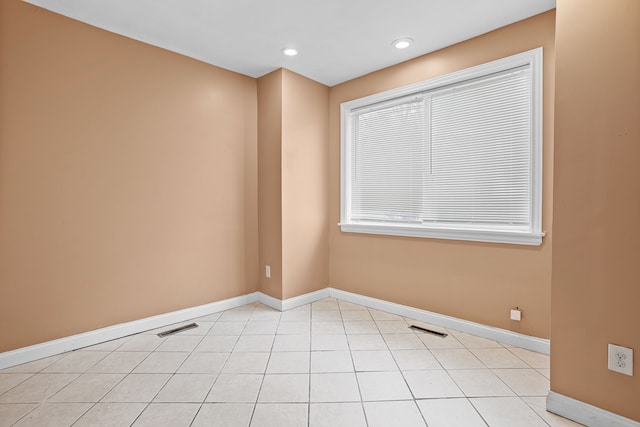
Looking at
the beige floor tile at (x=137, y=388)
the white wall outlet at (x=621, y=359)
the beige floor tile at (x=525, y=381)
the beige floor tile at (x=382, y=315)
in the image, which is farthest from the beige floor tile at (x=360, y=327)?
the white wall outlet at (x=621, y=359)

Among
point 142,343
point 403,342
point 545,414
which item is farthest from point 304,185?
point 545,414

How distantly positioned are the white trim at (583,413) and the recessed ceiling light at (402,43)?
2755 mm

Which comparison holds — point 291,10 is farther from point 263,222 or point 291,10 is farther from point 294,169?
point 263,222

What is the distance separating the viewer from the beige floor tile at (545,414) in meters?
1.65

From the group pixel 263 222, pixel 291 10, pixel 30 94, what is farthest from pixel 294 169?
pixel 30 94

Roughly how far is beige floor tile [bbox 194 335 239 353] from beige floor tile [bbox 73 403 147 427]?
0.71 m

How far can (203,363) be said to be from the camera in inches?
90.7

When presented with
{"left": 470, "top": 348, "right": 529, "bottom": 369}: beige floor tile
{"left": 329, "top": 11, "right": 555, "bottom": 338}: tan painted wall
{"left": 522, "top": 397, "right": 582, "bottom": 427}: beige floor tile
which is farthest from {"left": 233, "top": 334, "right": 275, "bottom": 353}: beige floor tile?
{"left": 522, "top": 397, "right": 582, "bottom": 427}: beige floor tile

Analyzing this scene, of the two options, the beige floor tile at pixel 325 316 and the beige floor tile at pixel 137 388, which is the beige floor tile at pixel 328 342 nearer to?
the beige floor tile at pixel 325 316

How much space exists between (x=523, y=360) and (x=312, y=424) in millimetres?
1649

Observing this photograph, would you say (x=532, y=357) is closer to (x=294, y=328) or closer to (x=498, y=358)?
(x=498, y=358)

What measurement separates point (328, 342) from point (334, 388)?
657 mm

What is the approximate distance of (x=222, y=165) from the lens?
11.1 ft

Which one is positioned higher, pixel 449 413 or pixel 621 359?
pixel 621 359
